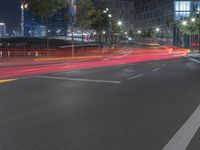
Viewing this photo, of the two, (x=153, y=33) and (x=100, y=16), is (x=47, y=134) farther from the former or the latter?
(x=153, y=33)

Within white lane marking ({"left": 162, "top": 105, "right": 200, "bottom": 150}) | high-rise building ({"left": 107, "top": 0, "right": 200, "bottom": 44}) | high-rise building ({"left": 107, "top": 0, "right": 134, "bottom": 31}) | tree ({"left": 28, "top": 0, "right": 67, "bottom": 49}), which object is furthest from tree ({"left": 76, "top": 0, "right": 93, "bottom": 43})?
high-rise building ({"left": 107, "top": 0, "right": 134, "bottom": 31})

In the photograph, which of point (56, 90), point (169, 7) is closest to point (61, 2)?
point (56, 90)

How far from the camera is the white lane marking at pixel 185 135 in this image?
682 cm

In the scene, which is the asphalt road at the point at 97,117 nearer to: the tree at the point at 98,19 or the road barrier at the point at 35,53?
the road barrier at the point at 35,53

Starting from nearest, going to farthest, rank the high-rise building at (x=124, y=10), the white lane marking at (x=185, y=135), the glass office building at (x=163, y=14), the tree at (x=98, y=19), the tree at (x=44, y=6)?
the white lane marking at (x=185, y=135)
the tree at (x=44, y=6)
the tree at (x=98, y=19)
the glass office building at (x=163, y=14)
the high-rise building at (x=124, y=10)

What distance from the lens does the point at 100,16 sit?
2921 inches

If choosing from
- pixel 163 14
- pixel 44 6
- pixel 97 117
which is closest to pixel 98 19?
pixel 44 6

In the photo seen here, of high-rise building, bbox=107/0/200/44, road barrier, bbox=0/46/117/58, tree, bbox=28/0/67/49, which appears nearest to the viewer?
tree, bbox=28/0/67/49

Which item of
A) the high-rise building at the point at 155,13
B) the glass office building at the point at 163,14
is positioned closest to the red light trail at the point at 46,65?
the high-rise building at the point at 155,13

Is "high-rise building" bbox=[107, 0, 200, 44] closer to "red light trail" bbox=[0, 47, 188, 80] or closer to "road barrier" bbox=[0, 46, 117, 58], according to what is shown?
"road barrier" bbox=[0, 46, 117, 58]

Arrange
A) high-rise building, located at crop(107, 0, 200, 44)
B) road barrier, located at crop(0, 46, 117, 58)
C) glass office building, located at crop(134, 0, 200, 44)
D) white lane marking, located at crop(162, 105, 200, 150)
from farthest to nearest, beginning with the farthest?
1. high-rise building, located at crop(107, 0, 200, 44)
2. glass office building, located at crop(134, 0, 200, 44)
3. road barrier, located at crop(0, 46, 117, 58)
4. white lane marking, located at crop(162, 105, 200, 150)

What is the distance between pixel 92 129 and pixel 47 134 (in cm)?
94

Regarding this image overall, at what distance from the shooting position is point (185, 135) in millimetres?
7660

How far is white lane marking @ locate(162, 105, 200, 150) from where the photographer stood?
22.4ft
